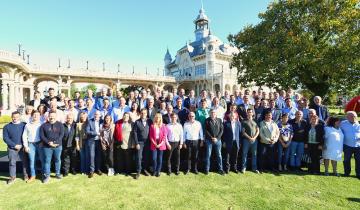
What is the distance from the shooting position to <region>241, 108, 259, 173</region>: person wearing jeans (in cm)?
760

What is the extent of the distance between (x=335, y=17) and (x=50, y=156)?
20691 mm

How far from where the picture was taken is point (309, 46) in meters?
17.5

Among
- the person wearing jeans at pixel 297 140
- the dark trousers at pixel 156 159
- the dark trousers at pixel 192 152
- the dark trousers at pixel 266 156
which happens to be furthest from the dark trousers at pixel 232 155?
the dark trousers at pixel 156 159

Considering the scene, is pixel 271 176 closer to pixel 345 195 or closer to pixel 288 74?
pixel 345 195

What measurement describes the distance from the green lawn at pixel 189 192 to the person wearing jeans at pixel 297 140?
700mm

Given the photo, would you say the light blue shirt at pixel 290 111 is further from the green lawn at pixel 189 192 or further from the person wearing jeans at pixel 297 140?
the green lawn at pixel 189 192

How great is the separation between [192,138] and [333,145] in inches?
179


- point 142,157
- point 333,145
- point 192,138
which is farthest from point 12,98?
point 333,145

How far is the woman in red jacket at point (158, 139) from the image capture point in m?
7.23

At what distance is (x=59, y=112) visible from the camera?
7668mm

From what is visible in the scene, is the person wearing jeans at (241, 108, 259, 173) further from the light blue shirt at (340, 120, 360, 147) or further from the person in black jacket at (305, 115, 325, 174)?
the light blue shirt at (340, 120, 360, 147)

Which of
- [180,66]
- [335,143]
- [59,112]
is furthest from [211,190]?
[180,66]

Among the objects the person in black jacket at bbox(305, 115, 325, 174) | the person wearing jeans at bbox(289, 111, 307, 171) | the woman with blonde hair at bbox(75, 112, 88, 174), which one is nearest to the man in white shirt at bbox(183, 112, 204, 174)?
the person wearing jeans at bbox(289, 111, 307, 171)

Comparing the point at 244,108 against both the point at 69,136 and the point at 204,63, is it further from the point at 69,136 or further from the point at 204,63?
the point at 204,63
